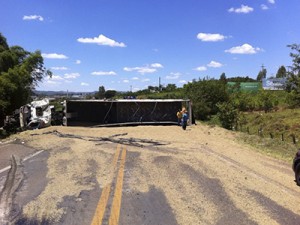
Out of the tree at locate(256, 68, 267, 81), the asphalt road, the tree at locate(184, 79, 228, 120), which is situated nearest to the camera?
the asphalt road

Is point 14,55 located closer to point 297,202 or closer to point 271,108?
point 297,202

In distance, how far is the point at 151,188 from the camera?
26.8ft

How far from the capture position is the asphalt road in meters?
6.31

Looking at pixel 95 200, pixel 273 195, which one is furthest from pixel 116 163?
pixel 273 195

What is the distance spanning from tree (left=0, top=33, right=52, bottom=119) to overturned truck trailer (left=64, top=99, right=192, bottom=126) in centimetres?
466

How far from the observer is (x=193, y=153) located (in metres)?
Answer: 13.0

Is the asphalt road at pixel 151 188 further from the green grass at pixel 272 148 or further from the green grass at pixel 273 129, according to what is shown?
the green grass at pixel 273 129

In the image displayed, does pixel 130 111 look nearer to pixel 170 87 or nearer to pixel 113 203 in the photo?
pixel 113 203

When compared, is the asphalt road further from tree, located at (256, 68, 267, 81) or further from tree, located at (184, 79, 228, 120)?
tree, located at (256, 68, 267, 81)

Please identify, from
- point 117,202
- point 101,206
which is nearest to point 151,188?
point 117,202

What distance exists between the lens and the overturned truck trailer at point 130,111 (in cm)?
2559

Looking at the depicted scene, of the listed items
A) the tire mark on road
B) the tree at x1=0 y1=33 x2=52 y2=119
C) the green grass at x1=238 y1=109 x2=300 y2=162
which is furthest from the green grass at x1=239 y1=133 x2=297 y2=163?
the tree at x1=0 y1=33 x2=52 y2=119

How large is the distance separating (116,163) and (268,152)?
6715 mm

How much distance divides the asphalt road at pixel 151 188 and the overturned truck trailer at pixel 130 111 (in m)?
11.9
